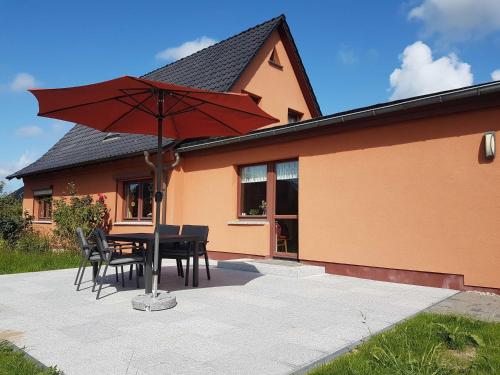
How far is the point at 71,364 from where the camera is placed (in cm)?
290

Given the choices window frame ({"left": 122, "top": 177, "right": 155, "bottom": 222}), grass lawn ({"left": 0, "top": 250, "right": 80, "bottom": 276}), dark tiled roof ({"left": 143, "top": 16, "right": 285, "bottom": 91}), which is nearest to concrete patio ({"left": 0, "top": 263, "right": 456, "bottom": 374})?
grass lawn ({"left": 0, "top": 250, "right": 80, "bottom": 276})

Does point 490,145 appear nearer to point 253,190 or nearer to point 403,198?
point 403,198

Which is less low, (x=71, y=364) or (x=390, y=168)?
(x=390, y=168)

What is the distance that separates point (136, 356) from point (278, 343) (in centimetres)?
122

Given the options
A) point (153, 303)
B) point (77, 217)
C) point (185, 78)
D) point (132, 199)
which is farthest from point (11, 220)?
point (153, 303)

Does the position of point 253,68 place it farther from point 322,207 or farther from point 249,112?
point 249,112

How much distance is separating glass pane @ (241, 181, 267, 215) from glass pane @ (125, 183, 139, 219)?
4068 millimetres

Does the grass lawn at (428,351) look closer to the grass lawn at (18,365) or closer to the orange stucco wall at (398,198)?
the grass lawn at (18,365)

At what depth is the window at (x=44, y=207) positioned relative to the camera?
16203 millimetres

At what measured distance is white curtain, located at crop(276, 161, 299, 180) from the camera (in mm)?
8398

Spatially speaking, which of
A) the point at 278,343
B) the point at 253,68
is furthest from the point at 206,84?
the point at 278,343

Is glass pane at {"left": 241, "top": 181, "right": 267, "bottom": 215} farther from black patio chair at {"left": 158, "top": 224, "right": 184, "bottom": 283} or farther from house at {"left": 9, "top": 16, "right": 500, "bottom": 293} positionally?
black patio chair at {"left": 158, "top": 224, "right": 184, "bottom": 283}

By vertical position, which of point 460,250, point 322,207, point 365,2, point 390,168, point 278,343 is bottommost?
point 278,343

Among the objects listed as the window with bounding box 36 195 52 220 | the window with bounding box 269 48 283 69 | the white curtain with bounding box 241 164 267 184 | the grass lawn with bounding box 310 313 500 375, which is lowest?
the grass lawn with bounding box 310 313 500 375
